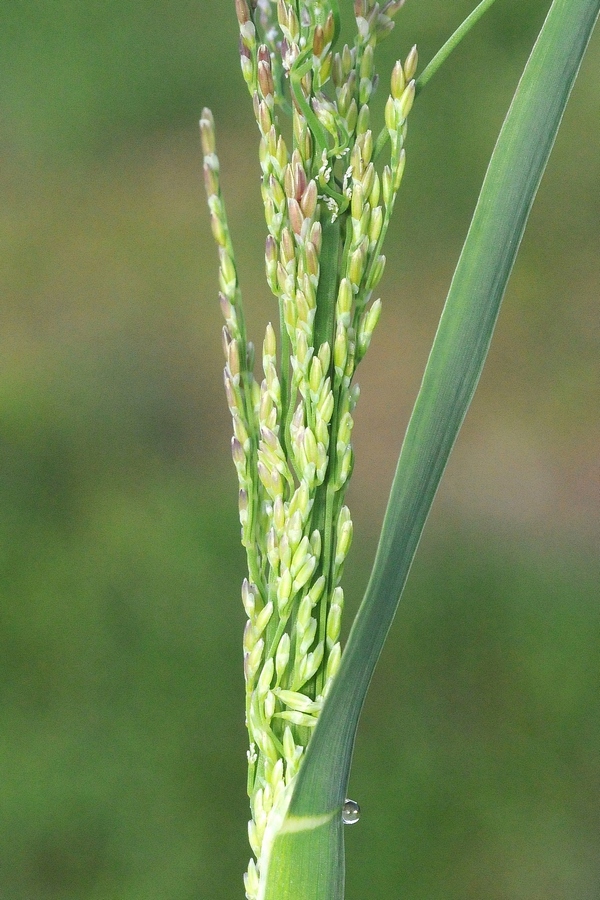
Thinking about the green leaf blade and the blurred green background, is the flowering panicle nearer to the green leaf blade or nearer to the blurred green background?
the green leaf blade

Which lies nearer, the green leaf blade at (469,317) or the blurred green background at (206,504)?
the green leaf blade at (469,317)

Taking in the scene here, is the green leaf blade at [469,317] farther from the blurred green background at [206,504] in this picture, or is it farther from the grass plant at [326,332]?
the blurred green background at [206,504]

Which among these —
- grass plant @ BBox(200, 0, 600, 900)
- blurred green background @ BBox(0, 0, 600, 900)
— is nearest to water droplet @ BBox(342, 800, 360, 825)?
grass plant @ BBox(200, 0, 600, 900)

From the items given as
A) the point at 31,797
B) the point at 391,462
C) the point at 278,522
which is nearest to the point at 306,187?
the point at 278,522

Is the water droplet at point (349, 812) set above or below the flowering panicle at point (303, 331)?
below

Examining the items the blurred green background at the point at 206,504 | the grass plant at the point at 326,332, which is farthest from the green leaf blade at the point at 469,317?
the blurred green background at the point at 206,504
